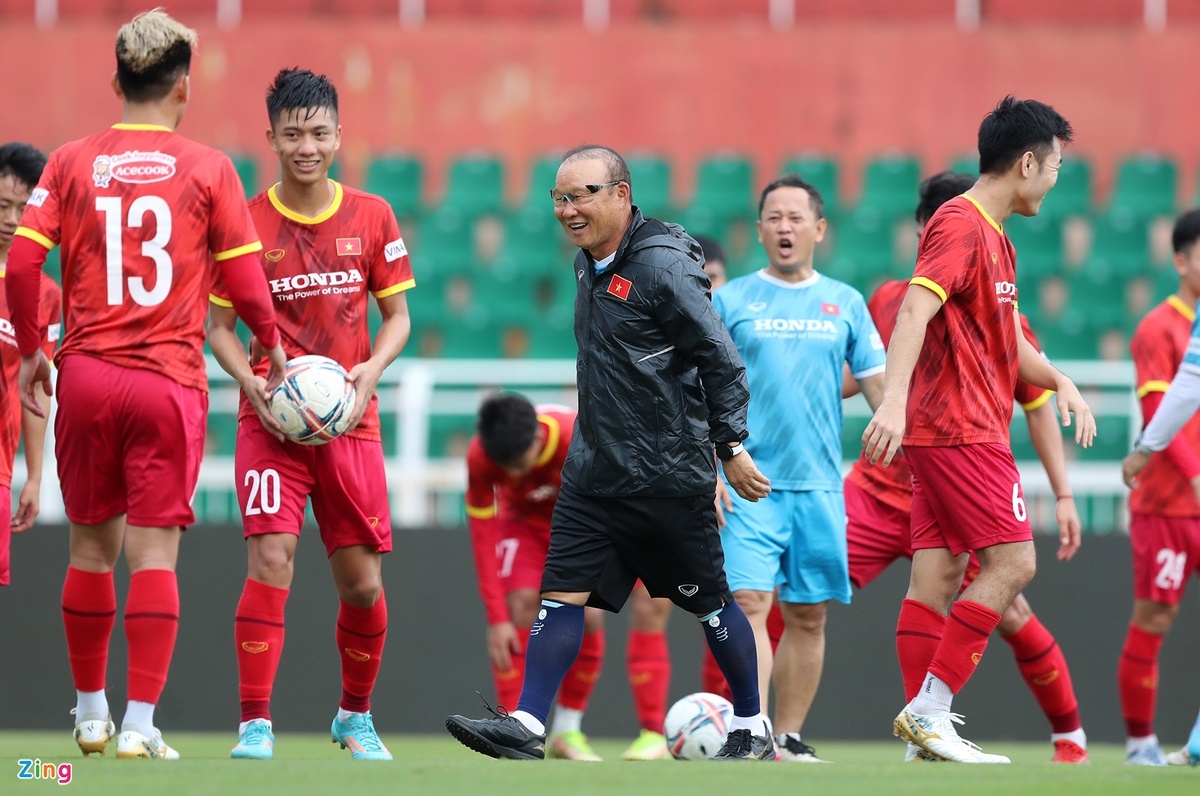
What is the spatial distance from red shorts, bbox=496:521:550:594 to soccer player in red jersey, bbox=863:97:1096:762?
2.56 m

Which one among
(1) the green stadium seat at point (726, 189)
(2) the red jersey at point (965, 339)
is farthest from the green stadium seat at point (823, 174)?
(2) the red jersey at point (965, 339)

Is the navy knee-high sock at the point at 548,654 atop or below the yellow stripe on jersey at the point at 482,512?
below

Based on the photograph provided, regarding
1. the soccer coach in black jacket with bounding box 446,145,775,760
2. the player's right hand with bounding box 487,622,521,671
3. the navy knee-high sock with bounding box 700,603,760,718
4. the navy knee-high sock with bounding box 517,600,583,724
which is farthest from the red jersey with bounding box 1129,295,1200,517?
the navy knee-high sock with bounding box 517,600,583,724

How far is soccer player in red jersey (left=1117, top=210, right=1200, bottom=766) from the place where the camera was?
289 inches

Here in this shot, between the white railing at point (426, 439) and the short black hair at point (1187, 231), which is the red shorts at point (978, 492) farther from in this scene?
the white railing at point (426, 439)

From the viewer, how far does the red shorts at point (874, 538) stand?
23.2 feet

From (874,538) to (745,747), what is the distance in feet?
6.04

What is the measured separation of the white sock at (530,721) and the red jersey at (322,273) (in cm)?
125

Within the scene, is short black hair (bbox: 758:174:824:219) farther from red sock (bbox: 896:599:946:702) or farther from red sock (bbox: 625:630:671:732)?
red sock (bbox: 625:630:671:732)

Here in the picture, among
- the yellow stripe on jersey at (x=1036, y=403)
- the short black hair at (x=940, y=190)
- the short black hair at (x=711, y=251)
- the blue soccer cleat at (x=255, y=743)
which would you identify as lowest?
the blue soccer cleat at (x=255, y=743)

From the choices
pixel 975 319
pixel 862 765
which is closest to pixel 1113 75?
pixel 975 319

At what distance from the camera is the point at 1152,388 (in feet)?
→ 24.0

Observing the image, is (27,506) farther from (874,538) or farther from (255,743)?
(874,538)

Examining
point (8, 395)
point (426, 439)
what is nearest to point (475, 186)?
point (426, 439)
